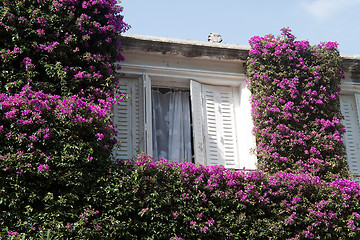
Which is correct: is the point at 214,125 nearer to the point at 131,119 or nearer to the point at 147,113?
the point at 147,113

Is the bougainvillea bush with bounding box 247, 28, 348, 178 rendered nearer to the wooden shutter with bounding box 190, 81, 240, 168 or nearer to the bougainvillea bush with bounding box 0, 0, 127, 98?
the wooden shutter with bounding box 190, 81, 240, 168

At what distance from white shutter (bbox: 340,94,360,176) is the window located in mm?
2468

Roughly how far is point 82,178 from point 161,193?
4.61ft

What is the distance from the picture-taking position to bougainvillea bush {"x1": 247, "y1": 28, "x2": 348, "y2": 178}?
11.5m

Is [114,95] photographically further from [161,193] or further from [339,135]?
[339,135]

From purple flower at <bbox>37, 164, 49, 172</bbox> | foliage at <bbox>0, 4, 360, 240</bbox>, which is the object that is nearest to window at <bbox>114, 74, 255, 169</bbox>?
foliage at <bbox>0, 4, 360, 240</bbox>

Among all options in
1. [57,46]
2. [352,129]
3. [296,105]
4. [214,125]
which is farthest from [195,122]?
[352,129]

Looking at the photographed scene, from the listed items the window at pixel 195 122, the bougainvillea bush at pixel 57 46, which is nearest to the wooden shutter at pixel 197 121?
the window at pixel 195 122

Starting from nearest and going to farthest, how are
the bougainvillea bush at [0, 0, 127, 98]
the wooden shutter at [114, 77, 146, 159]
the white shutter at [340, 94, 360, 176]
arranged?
1. the bougainvillea bush at [0, 0, 127, 98]
2. the wooden shutter at [114, 77, 146, 159]
3. the white shutter at [340, 94, 360, 176]

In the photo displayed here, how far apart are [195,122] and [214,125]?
48cm

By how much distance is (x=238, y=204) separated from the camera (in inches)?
394

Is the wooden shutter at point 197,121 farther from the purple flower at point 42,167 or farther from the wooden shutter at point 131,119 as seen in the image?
the purple flower at point 42,167

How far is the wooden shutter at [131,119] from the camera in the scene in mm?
11172

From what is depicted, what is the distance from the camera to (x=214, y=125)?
474 inches
